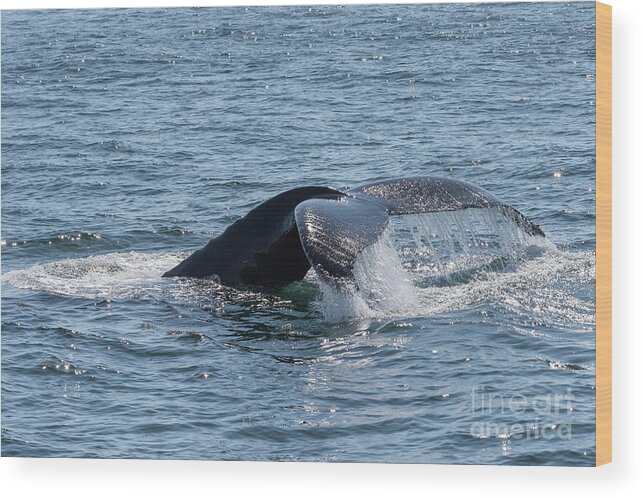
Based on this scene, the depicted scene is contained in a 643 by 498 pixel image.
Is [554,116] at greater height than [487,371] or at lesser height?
greater

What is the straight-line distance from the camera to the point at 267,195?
1566 cm

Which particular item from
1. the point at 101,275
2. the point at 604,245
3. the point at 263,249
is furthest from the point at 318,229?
the point at 101,275

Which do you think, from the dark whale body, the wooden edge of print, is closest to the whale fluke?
the dark whale body

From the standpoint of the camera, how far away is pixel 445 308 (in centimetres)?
1281

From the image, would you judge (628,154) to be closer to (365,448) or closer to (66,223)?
(365,448)

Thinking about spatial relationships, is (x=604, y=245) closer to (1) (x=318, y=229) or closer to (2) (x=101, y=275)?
(1) (x=318, y=229)

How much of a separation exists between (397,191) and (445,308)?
1015 millimetres

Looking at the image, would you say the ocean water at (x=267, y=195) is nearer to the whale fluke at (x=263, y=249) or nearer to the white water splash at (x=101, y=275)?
the white water splash at (x=101, y=275)

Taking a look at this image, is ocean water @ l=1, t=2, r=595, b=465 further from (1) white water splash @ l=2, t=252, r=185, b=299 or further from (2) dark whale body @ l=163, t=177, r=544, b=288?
(2) dark whale body @ l=163, t=177, r=544, b=288

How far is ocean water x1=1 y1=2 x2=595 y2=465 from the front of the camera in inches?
451

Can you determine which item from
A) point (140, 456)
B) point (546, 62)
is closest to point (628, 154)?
point (546, 62)

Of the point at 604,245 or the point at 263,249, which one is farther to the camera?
the point at 263,249

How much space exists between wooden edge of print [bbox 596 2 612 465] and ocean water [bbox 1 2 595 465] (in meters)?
0.15

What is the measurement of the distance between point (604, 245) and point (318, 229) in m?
2.02
